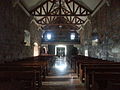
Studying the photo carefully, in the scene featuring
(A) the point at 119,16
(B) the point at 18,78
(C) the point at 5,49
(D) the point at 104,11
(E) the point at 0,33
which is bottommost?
(B) the point at 18,78

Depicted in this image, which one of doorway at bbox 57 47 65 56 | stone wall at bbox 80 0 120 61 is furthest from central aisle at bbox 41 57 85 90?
doorway at bbox 57 47 65 56

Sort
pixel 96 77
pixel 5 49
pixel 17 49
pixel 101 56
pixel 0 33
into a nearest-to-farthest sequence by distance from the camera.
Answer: pixel 96 77, pixel 0 33, pixel 5 49, pixel 17 49, pixel 101 56

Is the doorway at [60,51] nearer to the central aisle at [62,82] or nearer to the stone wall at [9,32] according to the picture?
the stone wall at [9,32]

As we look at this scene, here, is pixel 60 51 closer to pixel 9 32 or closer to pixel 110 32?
pixel 110 32

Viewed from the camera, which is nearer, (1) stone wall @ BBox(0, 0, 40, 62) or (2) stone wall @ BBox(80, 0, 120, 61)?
(1) stone wall @ BBox(0, 0, 40, 62)

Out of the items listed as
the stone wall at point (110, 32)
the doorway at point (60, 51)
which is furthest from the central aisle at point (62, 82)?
the doorway at point (60, 51)

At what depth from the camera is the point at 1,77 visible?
469 cm

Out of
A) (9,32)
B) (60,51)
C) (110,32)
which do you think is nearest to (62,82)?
(9,32)

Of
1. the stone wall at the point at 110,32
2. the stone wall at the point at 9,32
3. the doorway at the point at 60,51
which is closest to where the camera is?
the stone wall at the point at 9,32

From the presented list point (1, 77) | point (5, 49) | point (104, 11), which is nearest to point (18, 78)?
point (1, 77)

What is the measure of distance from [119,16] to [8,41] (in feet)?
18.4

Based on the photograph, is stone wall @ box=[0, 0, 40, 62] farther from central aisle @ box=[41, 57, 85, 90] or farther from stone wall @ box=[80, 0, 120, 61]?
stone wall @ box=[80, 0, 120, 61]

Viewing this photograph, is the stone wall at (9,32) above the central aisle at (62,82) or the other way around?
above

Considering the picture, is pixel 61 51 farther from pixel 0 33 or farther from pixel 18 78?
pixel 18 78
